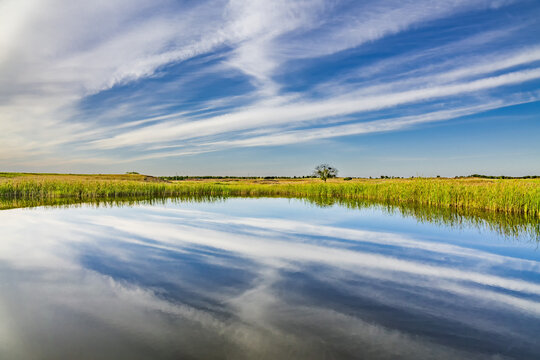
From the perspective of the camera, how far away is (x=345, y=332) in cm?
331

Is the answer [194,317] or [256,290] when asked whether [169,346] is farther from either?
[256,290]

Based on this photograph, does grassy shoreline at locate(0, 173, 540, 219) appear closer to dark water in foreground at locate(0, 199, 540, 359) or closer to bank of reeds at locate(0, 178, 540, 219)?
bank of reeds at locate(0, 178, 540, 219)

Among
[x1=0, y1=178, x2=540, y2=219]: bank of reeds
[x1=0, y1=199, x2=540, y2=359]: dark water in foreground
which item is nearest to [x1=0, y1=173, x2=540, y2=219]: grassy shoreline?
[x1=0, y1=178, x2=540, y2=219]: bank of reeds

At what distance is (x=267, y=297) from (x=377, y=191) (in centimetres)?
1998

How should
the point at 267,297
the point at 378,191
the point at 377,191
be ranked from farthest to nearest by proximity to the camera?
the point at 377,191
the point at 378,191
the point at 267,297

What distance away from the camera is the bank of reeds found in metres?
13.5

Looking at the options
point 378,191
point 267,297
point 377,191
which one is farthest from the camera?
point 377,191

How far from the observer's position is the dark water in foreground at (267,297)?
10.0 ft

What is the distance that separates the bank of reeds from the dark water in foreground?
613 cm

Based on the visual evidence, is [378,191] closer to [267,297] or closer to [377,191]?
[377,191]

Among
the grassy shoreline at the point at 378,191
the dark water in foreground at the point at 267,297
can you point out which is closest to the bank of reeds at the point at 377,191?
the grassy shoreline at the point at 378,191

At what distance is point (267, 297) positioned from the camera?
4.32 metres

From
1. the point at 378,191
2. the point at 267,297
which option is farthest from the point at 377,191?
the point at 267,297

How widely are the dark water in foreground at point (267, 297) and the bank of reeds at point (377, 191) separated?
6.13 meters
